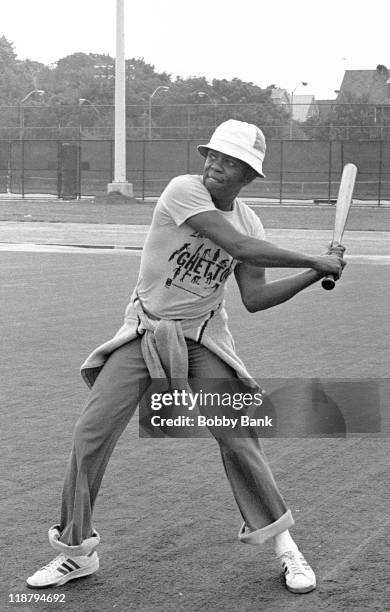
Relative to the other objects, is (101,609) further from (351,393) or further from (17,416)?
(351,393)

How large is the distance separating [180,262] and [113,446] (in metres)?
0.73

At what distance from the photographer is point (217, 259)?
14.8 ft

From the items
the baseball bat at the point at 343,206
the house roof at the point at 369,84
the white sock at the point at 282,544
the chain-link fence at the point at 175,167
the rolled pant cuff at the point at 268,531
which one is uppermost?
the house roof at the point at 369,84

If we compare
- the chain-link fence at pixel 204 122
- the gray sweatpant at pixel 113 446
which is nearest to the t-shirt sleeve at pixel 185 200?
the gray sweatpant at pixel 113 446

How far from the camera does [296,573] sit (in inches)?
176

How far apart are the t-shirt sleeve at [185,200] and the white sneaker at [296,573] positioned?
135cm

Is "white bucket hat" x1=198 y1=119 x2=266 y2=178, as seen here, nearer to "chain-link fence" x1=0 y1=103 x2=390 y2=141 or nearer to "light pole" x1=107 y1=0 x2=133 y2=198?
"light pole" x1=107 y1=0 x2=133 y2=198

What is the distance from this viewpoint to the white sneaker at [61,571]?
14.5 ft

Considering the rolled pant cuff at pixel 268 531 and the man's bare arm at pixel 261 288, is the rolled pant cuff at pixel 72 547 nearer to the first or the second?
the rolled pant cuff at pixel 268 531

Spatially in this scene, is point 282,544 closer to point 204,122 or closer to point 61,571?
point 61,571

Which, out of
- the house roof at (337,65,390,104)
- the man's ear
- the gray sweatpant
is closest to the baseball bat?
the man's ear

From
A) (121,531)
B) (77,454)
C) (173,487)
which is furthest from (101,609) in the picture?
(173,487)

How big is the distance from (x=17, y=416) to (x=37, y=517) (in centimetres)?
213

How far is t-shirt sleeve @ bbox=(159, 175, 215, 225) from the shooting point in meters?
4.34
